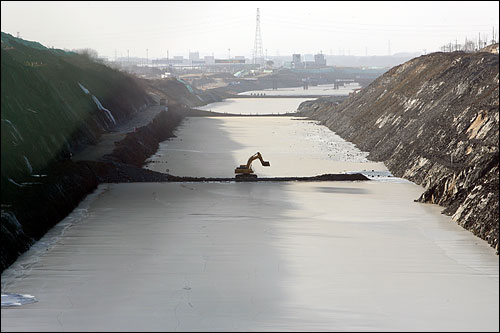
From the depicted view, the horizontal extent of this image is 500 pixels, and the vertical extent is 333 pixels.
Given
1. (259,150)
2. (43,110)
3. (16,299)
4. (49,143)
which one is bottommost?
(259,150)

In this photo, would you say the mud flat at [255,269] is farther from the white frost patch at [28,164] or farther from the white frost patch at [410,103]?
the white frost patch at [410,103]

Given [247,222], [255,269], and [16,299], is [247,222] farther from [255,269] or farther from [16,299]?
[16,299]

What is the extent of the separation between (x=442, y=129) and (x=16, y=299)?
112 ft

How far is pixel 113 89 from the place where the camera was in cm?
8956

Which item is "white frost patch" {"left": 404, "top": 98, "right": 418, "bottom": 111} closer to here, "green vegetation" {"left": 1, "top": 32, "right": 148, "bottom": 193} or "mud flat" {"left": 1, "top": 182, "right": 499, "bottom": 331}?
"green vegetation" {"left": 1, "top": 32, "right": 148, "bottom": 193}

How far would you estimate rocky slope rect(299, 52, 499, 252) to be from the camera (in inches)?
1415

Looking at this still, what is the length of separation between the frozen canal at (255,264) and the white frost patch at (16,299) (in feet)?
1.00

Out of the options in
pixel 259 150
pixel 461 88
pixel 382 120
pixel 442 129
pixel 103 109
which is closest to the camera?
pixel 442 129

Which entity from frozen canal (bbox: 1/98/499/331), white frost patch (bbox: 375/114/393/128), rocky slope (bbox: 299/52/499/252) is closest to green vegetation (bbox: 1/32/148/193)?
frozen canal (bbox: 1/98/499/331)

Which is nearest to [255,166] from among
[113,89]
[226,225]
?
[226,225]

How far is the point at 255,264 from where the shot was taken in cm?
2833

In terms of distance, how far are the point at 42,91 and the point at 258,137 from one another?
31.8 m

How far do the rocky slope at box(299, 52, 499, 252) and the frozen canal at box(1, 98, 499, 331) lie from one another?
49.3 inches

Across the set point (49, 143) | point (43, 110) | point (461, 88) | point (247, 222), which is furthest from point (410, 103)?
A: point (247, 222)
